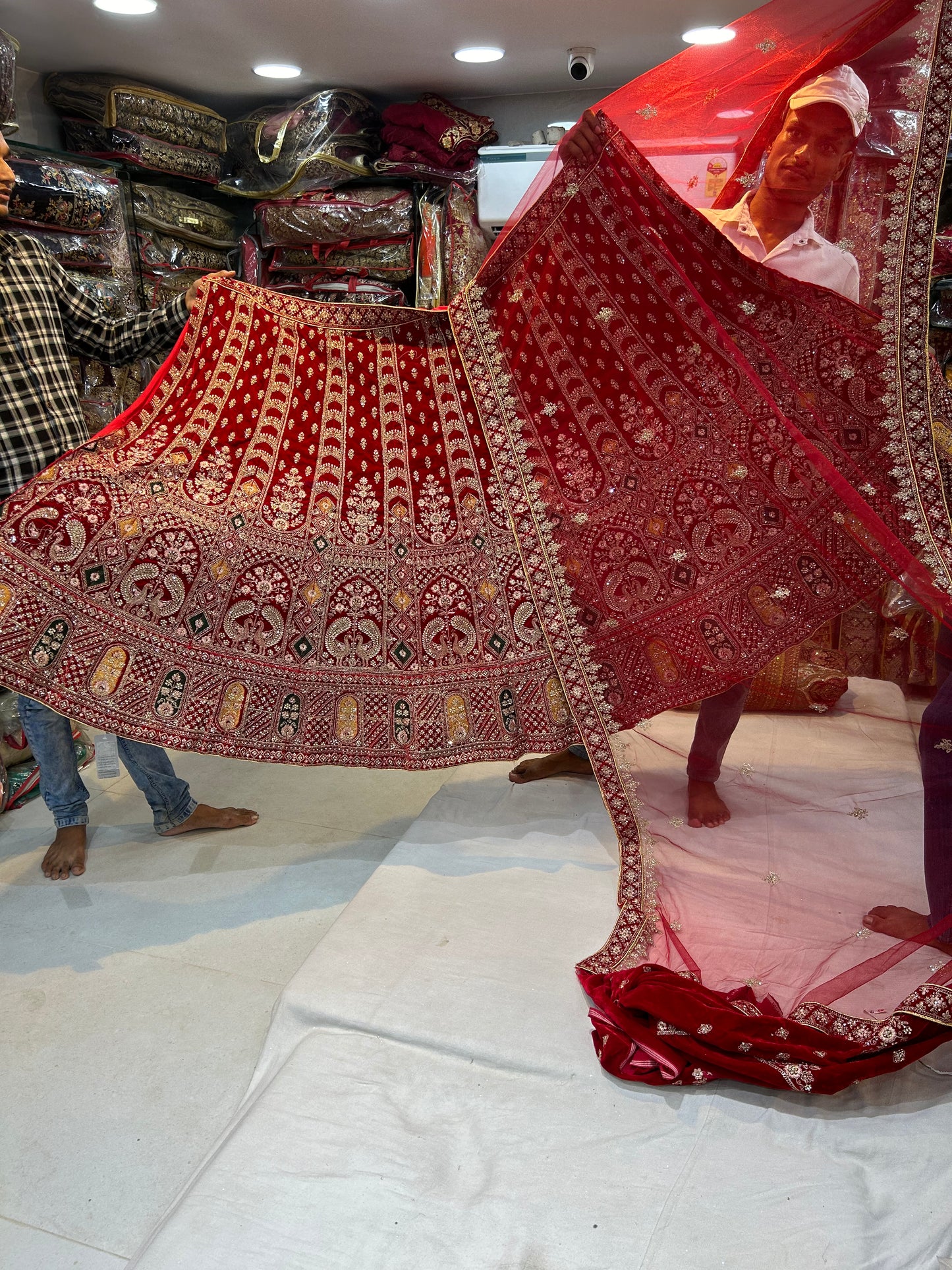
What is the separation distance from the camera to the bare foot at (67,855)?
82.6 inches

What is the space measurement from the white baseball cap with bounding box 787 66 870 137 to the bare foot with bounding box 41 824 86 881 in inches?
82.7

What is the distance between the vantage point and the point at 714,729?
5.79 feet

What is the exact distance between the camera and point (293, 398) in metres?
2.01

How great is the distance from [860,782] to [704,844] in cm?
28

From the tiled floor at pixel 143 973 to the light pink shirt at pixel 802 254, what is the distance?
4.89ft

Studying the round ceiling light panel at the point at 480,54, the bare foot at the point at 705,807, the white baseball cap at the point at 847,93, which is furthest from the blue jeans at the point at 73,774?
the round ceiling light panel at the point at 480,54

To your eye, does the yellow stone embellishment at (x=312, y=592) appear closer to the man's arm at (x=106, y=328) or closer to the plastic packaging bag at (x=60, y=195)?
the man's arm at (x=106, y=328)

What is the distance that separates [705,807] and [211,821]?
1.21 m

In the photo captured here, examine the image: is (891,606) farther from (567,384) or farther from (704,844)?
(567,384)

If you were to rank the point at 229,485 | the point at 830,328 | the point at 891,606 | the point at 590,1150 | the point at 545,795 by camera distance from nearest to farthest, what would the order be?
the point at 590,1150
the point at 891,606
the point at 830,328
the point at 229,485
the point at 545,795

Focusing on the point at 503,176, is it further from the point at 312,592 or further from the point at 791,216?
the point at 312,592

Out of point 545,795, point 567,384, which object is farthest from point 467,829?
point 567,384

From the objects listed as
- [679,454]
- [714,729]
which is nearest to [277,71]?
[679,454]

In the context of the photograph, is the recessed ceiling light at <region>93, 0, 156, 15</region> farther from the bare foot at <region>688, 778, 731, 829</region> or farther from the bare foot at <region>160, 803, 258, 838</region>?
the bare foot at <region>688, 778, 731, 829</region>
